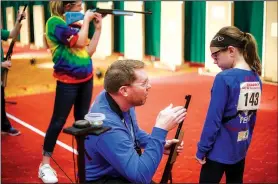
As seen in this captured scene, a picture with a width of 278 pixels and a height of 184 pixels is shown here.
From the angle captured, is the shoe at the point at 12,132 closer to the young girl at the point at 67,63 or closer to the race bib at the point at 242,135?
the young girl at the point at 67,63

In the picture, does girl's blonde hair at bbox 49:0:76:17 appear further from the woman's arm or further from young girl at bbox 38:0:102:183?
the woman's arm

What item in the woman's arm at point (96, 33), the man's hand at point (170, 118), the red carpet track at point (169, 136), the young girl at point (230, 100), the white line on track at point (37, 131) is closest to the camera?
the man's hand at point (170, 118)

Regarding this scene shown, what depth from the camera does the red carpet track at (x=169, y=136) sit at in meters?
3.29

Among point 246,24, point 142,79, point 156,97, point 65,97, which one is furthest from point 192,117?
point 246,24

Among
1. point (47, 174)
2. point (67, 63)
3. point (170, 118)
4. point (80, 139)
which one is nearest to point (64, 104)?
point (67, 63)

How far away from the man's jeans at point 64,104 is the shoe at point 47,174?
0.10 meters

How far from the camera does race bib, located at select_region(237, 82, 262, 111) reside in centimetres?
210

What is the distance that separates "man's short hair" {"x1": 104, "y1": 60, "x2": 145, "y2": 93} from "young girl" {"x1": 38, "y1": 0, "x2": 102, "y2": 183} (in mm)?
1165

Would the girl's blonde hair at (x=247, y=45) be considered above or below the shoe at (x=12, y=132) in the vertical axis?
above

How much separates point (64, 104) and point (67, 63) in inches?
11.1

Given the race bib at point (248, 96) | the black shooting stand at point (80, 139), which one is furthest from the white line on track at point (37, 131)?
the black shooting stand at point (80, 139)

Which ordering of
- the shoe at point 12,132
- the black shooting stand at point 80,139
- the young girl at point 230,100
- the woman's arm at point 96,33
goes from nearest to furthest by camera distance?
the black shooting stand at point 80,139 → the young girl at point 230,100 → the woman's arm at point 96,33 → the shoe at point 12,132

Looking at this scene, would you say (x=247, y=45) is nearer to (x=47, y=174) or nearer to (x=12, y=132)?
(x=47, y=174)

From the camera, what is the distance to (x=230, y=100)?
210 centimetres
